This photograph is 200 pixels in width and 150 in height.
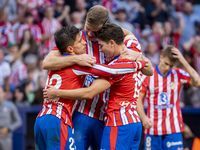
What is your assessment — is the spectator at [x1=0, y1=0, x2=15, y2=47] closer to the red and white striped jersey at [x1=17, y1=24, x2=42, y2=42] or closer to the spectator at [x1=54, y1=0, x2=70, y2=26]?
the red and white striped jersey at [x1=17, y1=24, x2=42, y2=42]

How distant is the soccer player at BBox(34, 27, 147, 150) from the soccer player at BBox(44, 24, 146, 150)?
0.36 ft

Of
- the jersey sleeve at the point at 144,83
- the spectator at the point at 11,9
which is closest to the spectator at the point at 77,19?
the spectator at the point at 11,9

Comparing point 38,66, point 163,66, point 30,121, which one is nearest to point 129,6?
point 38,66

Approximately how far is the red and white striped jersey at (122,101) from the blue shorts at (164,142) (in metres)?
1.46

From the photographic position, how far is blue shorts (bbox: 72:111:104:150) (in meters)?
3.96

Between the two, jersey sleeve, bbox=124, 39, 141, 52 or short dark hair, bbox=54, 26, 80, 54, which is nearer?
short dark hair, bbox=54, 26, 80, 54

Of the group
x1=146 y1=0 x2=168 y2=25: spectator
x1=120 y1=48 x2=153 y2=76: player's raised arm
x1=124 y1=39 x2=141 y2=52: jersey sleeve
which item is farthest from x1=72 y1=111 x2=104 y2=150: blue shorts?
x1=146 y1=0 x2=168 y2=25: spectator

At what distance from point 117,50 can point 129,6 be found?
24.2 feet

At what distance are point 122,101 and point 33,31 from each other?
658 centimetres

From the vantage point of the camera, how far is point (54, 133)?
350 cm

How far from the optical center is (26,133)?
7.73 m

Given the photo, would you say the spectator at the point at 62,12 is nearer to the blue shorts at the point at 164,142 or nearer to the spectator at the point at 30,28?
the spectator at the point at 30,28

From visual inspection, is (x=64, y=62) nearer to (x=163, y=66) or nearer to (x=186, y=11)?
(x=163, y=66)

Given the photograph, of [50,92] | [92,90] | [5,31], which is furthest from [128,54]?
[5,31]
